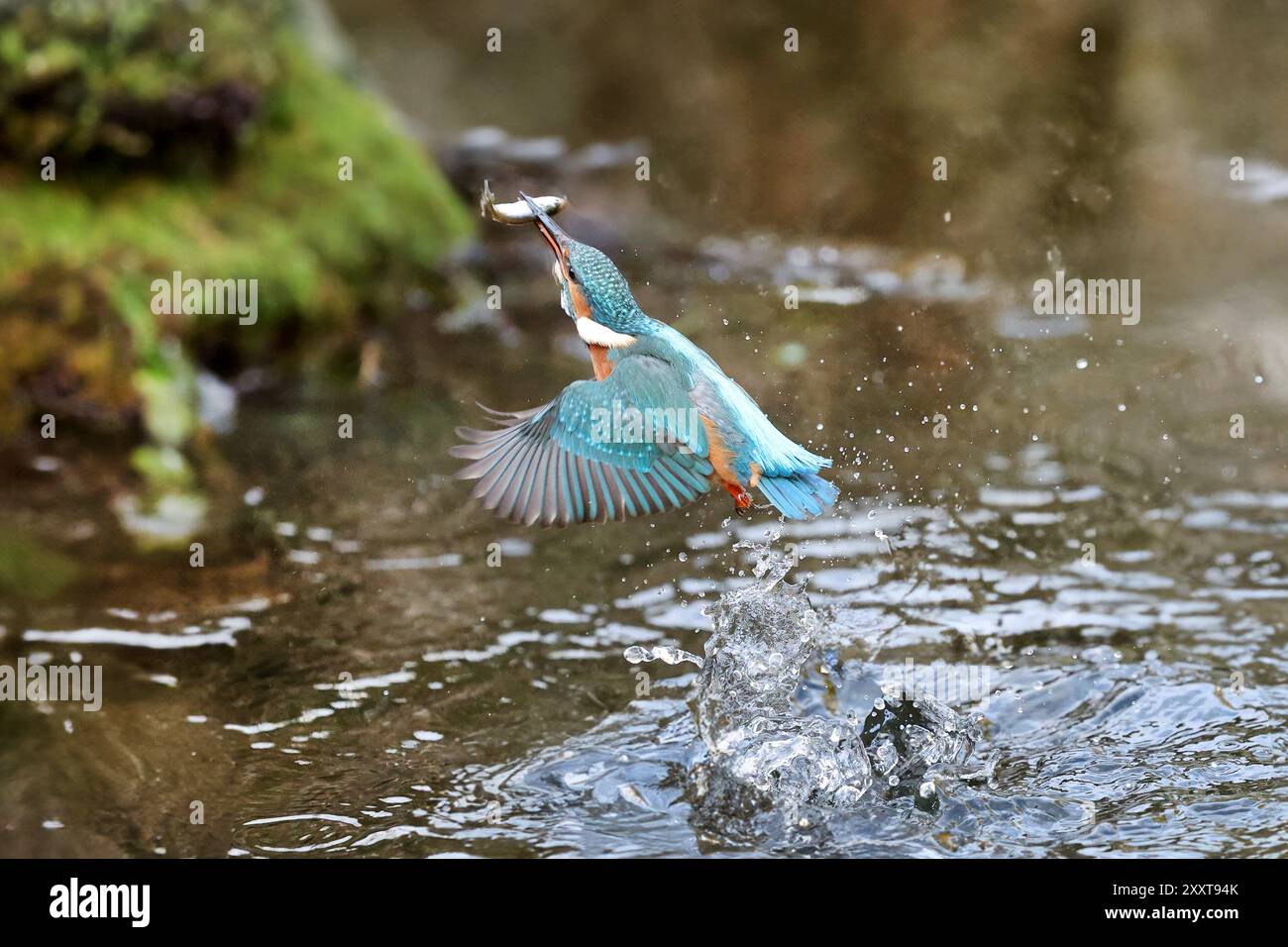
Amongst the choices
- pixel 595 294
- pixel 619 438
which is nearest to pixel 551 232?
pixel 595 294

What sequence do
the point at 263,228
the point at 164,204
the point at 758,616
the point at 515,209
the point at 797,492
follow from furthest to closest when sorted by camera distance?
the point at 263,228 → the point at 164,204 → the point at 758,616 → the point at 797,492 → the point at 515,209

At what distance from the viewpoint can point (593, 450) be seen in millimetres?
3717

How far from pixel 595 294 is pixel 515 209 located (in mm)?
390

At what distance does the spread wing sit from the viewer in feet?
12.1

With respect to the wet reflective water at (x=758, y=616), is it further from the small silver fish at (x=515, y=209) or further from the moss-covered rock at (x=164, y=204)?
the small silver fish at (x=515, y=209)

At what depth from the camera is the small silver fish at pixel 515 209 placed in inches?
138

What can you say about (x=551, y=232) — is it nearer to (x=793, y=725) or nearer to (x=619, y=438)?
(x=619, y=438)

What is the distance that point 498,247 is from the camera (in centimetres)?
852

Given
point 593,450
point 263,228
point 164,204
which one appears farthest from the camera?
point 263,228

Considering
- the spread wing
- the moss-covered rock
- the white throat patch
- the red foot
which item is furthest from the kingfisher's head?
the moss-covered rock

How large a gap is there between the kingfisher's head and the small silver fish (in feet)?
0.28

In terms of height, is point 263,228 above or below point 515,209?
above

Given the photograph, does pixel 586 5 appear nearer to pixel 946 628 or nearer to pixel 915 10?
pixel 915 10

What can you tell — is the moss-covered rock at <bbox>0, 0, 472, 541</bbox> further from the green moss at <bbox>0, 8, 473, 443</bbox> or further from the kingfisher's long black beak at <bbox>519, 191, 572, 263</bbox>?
the kingfisher's long black beak at <bbox>519, 191, 572, 263</bbox>
